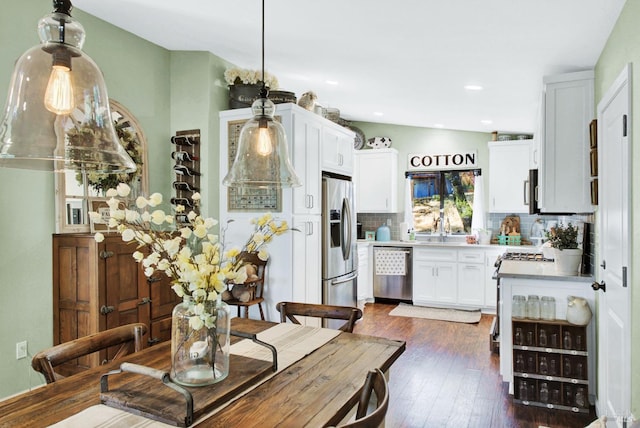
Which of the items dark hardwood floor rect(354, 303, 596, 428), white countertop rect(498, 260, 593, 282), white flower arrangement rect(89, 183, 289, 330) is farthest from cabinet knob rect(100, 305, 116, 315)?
white countertop rect(498, 260, 593, 282)

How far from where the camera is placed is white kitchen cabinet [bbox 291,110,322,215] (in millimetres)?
3938

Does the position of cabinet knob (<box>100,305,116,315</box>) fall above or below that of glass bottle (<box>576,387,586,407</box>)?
above

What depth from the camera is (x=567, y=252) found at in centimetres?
315

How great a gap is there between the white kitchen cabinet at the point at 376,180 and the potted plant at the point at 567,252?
3379 mm

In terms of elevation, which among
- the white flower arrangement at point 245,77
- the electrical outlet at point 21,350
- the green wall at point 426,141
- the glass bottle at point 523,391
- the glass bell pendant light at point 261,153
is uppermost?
the white flower arrangement at point 245,77

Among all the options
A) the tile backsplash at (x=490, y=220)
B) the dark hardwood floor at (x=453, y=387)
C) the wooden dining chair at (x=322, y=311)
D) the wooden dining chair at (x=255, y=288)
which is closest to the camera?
the wooden dining chair at (x=322, y=311)

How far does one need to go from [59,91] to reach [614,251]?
8.58 feet

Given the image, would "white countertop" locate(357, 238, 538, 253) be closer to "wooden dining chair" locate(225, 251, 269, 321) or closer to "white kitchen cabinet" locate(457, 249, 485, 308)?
"white kitchen cabinet" locate(457, 249, 485, 308)

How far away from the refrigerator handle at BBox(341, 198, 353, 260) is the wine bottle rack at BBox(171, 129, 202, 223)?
1.55 m

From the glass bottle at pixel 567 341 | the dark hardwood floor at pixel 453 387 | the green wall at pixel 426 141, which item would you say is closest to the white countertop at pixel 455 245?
the green wall at pixel 426 141

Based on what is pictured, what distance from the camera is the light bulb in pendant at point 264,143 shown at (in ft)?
6.32

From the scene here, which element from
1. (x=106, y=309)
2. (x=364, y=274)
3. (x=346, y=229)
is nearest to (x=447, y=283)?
(x=364, y=274)

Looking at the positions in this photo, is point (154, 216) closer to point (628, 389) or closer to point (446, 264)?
point (628, 389)

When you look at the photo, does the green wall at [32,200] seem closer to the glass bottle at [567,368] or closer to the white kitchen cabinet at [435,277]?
the glass bottle at [567,368]
